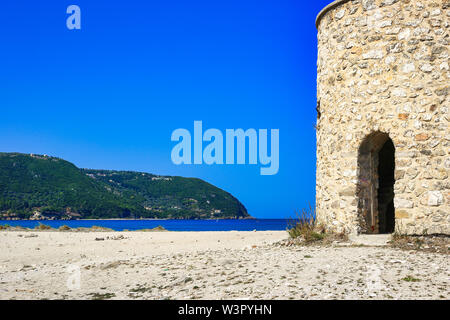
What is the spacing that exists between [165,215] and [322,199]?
8748 cm

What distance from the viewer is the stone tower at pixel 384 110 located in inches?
371

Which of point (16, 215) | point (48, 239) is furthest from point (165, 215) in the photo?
point (48, 239)

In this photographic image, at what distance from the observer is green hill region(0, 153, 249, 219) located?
79062 millimetres

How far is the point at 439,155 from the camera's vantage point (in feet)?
30.7

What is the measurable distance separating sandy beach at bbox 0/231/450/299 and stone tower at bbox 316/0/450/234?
1.36m

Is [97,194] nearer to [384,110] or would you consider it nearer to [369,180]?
[369,180]

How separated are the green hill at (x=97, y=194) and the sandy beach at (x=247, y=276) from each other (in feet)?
239

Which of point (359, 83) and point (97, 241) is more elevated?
point (359, 83)

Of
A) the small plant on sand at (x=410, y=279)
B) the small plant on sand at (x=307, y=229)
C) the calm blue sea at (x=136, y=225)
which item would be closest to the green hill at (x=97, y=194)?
the calm blue sea at (x=136, y=225)

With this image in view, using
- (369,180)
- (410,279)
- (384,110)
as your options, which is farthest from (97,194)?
(410,279)

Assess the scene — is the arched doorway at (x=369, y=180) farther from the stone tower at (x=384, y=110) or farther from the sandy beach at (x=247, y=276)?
the sandy beach at (x=247, y=276)

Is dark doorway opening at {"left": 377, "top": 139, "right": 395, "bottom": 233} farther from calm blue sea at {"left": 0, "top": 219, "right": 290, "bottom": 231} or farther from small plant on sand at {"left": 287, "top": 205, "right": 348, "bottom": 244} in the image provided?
calm blue sea at {"left": 0, "top": 219, "right": 290, "bottom": 231}
